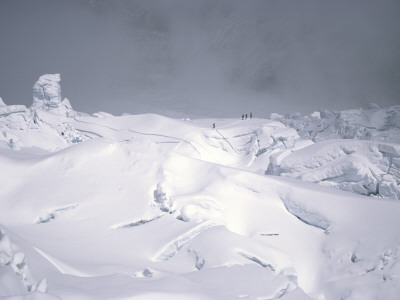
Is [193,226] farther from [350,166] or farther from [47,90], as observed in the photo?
[47,90]

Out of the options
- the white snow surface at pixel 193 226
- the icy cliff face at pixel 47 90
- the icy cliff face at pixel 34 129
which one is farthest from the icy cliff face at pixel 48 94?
the white snow surface at pixel 193 226

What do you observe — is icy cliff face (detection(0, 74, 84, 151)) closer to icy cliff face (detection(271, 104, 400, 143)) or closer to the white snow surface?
the white snow surface

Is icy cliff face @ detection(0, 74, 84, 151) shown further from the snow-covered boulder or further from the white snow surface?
the snow-covered boulder

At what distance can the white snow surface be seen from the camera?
302 inches

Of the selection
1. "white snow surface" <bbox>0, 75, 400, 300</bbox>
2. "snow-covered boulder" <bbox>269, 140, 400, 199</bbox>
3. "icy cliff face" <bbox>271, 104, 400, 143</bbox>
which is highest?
"icy cliff face" <bbox>271, 104, 400, 143</bbox>

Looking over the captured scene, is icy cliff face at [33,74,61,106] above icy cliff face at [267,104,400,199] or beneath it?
above

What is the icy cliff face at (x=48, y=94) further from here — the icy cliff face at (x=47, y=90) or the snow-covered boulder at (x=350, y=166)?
the snow-covered boulder at (x=350, y=166)

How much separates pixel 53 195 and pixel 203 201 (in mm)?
6871

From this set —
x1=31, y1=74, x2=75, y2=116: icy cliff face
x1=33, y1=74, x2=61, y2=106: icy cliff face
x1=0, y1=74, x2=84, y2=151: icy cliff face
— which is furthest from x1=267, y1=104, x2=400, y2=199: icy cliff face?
x1=33, y1=74, x2=61, y2=106: icy cliff face

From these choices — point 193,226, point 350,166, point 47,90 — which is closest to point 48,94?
point 47,90

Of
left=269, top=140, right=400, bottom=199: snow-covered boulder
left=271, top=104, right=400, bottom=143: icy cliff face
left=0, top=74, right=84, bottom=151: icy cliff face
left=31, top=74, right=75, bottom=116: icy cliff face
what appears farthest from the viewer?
left=31, top=74, right=75, bottom=116: icy cliff face

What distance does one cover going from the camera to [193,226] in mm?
11906

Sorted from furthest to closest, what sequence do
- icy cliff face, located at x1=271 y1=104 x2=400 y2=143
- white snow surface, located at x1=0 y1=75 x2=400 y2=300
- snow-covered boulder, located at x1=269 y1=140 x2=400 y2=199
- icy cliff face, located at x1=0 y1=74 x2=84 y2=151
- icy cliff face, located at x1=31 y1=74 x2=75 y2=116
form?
icy cliff face, located at x1=31 y1=74 x2=75 y2=116 → icy cliff face, located at x1=271 y1=104 x2=400 y2=143 → icy cliff face, located at x1=0 y1=74 x2=84 y2=151 → snow-covered boulder, located at x1=269 y1=140 x2=400 y2=199 → white snow surface, located at x1=0 y1=75 x2=400 y2=300

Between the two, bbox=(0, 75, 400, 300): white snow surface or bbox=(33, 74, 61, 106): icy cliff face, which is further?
bbox=(33, 74, 61, 106): icy cliff face
